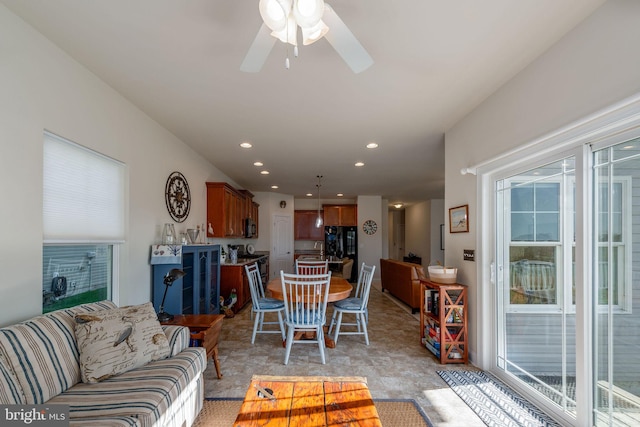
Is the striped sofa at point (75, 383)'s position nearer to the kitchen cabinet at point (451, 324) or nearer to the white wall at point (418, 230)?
the kitchen cabinet at point (451, 324)

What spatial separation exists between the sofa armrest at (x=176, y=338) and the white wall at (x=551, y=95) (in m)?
2.68

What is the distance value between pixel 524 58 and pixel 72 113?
3315 mm

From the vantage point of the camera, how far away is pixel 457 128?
11.4ft

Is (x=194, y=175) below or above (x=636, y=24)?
below

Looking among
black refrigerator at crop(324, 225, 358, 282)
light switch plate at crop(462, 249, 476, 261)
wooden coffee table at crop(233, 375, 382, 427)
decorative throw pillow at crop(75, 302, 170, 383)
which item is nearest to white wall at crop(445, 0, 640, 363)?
light switch plate at crop(462, 249, 476, 261)

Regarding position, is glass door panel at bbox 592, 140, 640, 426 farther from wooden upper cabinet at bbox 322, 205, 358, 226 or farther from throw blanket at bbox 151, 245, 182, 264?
wooden upper cabinet at bbox 322, 205, 358, 226

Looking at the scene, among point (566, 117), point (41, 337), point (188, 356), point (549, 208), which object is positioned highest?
point (566, 117)

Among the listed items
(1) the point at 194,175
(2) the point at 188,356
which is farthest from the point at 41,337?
(1) the point at 194,175

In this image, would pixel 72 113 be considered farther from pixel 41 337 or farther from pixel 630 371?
pixel 630 371

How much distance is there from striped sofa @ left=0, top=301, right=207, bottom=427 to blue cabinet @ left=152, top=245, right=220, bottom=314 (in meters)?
1.43

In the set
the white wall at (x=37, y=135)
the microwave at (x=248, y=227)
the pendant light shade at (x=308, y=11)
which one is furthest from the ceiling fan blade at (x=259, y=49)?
the microwave at (x=248, y=227)

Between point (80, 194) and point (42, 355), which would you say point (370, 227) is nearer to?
point (80, 194)

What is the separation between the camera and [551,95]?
211 centimetres

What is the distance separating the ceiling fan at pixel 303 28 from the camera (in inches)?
52.0
